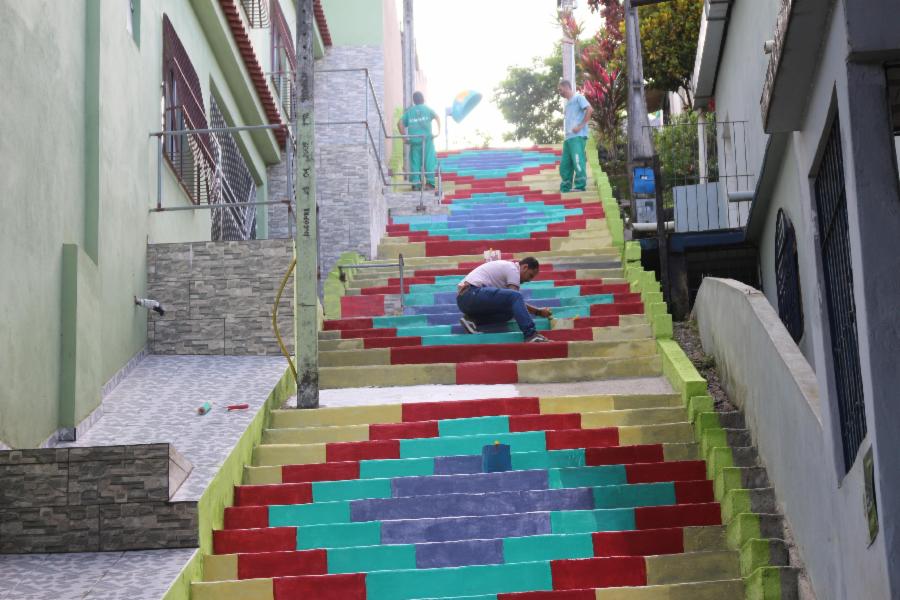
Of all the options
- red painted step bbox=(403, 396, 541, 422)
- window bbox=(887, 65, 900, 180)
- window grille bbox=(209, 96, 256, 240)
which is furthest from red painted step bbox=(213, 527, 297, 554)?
window grille bbox=(209, 96, 256, 240)

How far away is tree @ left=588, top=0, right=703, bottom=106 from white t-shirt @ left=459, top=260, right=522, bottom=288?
33.2ft

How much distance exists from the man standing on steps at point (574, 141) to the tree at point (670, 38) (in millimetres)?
3584

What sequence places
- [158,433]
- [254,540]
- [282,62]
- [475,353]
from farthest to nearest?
[282,62] → [475,353] → [158,433] → [254,540]

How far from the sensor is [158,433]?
28.0 ft

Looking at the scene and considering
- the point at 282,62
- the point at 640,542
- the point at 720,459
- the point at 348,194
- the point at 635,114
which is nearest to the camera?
the point at 640,542

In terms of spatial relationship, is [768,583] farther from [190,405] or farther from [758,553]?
[190,405]

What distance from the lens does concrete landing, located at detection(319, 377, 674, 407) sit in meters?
9.90

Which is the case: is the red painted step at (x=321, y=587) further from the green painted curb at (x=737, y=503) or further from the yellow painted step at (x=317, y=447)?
the green painted curb at (x=737, y=503)

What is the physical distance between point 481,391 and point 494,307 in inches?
55.6

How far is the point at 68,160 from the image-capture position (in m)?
9.29

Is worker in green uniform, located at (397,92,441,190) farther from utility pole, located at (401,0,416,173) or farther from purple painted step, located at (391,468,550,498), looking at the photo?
purple painted step, located at (391,468,550,498)

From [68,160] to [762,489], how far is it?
5160 mm

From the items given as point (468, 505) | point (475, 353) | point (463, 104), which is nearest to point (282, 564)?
point (468, 505)

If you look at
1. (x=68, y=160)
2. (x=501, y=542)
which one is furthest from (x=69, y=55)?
(x=501, y=542)
